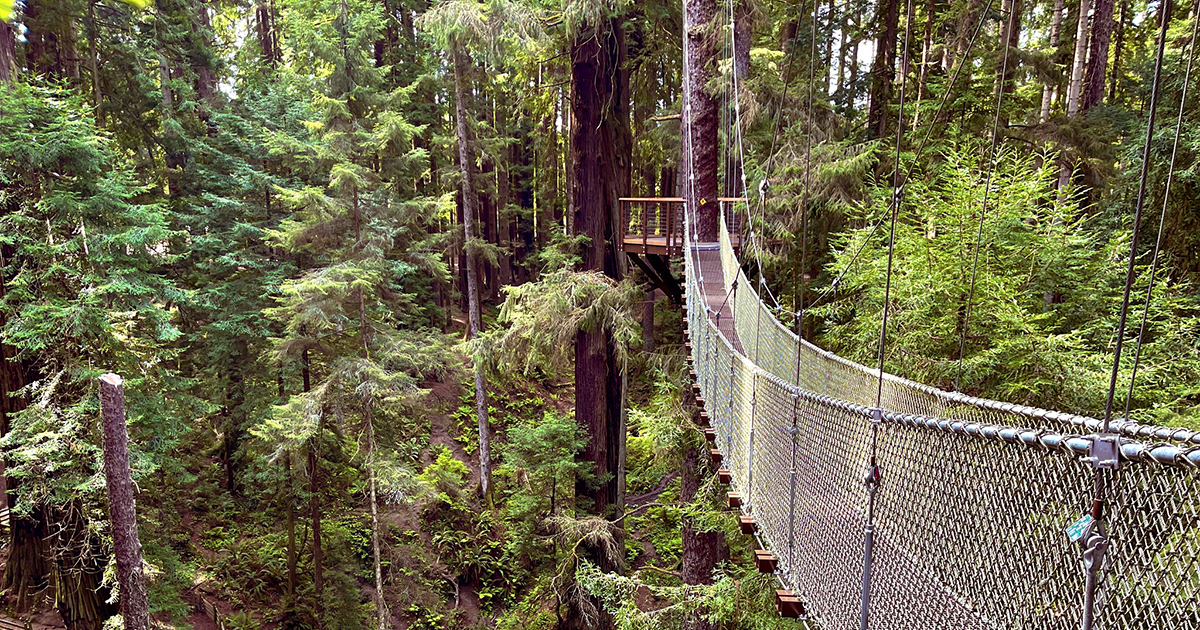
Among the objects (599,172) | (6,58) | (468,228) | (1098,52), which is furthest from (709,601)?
(6,58)

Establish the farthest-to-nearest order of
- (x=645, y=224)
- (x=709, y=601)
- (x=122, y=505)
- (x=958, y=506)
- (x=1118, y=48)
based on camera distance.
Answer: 1. (x=1118, y=48)
2. (x=645, y=224)
3. (x=709, y=601)
4. (x=122, y=505)
5. (x=958, y=506)

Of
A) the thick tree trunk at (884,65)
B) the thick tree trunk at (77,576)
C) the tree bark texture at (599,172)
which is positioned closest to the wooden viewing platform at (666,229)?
the tree bark texture at (599,172)

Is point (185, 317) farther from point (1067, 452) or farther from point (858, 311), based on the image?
point (1067, 452)

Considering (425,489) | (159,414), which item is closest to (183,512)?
(159,414)

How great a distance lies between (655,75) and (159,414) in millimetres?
6166

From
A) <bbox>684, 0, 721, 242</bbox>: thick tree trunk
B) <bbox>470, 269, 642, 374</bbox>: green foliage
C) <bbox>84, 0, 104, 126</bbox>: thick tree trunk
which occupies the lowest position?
<bbox>470, 269, 642, 374</bbox>: green foliage

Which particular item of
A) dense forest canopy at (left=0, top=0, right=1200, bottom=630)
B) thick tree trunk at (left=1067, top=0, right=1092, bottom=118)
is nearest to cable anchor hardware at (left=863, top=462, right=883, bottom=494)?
dense forest canopy at (left=0, top=0, right=1200, bottom=630)

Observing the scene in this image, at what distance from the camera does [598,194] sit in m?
7.04

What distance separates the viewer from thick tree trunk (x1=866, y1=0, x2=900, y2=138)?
19.3 feet

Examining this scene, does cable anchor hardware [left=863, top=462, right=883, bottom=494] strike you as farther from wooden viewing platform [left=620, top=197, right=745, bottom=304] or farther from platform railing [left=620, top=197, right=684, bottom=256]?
platform railing [left=620, top=197, right=684, bottom=256]

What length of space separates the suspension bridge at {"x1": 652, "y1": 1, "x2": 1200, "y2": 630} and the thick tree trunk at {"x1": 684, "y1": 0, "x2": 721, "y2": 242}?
2465 mm

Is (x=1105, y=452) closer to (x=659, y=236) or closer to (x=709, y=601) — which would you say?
(x=709, y=601)

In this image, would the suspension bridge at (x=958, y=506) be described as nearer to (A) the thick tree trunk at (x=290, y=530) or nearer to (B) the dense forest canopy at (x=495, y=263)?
(B) the dense forest canopy at (x=495, y=263)

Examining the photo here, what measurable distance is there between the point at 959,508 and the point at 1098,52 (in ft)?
24.2
